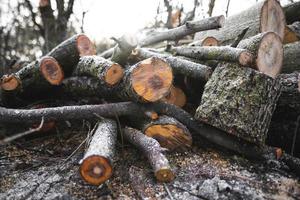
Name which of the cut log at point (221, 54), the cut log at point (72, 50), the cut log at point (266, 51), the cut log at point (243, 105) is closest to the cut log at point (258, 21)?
the cut log at point (266, 51)

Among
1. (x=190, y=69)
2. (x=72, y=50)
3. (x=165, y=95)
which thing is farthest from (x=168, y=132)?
(x=72, y=50)

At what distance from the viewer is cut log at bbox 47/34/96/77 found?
14.0ft

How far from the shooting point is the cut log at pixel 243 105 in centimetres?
332

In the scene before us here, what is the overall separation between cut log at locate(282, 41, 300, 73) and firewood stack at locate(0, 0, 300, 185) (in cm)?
1

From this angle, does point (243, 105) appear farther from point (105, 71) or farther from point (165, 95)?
point (105, 71)

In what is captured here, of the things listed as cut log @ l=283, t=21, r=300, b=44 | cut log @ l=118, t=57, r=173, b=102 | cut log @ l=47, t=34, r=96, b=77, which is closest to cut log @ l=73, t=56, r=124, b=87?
cut log @ l=118, t=57, r=173, b=102

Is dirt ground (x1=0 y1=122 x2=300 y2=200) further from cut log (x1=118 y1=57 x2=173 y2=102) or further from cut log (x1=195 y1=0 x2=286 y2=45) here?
cut log (x1=195 y1=0 x2=286 y2=45)

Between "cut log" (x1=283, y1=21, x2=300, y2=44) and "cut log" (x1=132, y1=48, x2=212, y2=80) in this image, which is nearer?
"cut log" (x1=132, y1=48, x2=212, y2=80)

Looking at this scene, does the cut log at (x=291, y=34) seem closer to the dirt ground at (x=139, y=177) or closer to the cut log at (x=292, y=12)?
the cut log at (x=292, y=12)

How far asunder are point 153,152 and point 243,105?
1049 millimetres

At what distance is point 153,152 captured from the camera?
Answer: 3109mm

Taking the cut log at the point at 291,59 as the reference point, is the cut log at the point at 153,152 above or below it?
below

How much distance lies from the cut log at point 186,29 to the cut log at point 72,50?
1666mm

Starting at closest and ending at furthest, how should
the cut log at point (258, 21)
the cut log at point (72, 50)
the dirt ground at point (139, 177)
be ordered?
the dirt ground at point (139, 177), the cut log at point (72, 50), the cut log at point (258, 21)
